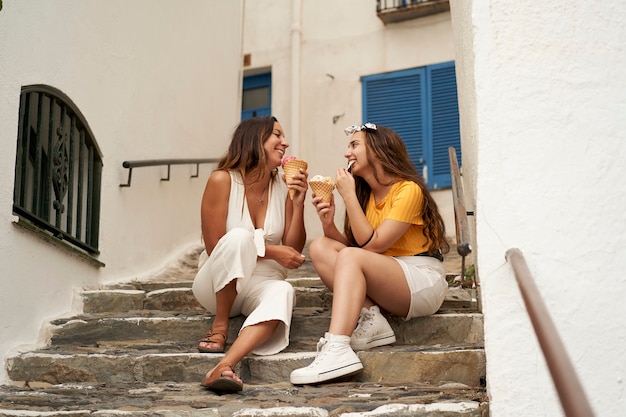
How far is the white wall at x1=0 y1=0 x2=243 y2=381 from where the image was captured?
3825mm

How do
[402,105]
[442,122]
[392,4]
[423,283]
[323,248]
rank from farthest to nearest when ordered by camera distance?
[392,4] < [402,105] < [442,122] < [323,248] < [423,283]

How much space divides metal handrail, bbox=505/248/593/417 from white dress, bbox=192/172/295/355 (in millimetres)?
1425

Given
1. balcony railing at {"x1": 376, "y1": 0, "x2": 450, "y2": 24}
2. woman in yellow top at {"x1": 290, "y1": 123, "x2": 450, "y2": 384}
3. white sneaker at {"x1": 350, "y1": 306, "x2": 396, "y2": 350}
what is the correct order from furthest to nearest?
1. balcony railing at {"x1": 376, "y1": 0, "x2": 450, "y2": 24}
2. white sneaker at {"x1": 350, "y1": 306, "x2": 396, "y2": 350}
3. woman in yellow top at {"x1": 290, "y1": 123, "x2": 450, "y2": 384}

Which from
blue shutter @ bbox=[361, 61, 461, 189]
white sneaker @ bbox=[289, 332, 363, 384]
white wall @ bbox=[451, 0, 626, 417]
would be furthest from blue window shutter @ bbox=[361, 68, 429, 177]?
white wall @ bbox=[451, 0, 626, 417]

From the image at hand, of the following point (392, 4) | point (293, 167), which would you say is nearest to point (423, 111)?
point (392, 4)

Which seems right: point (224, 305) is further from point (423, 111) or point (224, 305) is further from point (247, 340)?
point (423, 111)

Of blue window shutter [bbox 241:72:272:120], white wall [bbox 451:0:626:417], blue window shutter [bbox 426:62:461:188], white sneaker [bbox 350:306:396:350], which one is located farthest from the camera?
blue window shutter [bbox 241:72:272:120]

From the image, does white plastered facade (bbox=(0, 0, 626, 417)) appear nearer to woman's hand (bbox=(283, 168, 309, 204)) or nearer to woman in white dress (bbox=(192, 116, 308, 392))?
woman's hand (bbox=(283, 168, 309, 204))

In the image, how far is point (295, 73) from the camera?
10.2 meters

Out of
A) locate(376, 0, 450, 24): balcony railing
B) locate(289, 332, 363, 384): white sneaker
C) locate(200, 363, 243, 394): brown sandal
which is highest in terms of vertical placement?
locate(376, 0, 450, 24): balcony railing

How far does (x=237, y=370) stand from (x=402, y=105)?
22.3ft

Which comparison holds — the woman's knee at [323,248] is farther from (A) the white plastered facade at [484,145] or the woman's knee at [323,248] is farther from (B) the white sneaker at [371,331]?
(A) the white plastered facade at [484,145]

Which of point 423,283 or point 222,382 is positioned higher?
point 423,283

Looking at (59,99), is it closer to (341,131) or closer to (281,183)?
(281,183)
